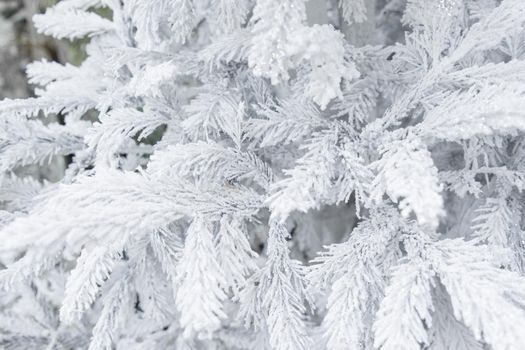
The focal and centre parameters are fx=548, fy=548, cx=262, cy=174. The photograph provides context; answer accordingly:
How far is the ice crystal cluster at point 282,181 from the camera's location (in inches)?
36.5

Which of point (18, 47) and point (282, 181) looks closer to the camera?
point (282, 181)

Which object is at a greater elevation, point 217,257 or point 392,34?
point 392,34

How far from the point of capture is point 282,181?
3.30ft

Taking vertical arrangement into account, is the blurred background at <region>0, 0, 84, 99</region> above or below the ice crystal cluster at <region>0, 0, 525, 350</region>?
above

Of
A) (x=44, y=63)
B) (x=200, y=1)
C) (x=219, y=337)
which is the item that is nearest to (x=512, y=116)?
(x=200, y=1)

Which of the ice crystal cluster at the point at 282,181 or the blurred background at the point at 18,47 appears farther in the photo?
the blurred background at the point at 18,47

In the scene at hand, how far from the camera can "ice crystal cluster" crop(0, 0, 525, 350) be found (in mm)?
926

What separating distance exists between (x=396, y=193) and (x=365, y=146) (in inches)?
13.5

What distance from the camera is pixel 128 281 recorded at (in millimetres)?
1493

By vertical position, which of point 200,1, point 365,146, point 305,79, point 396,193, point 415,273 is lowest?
point 415,273

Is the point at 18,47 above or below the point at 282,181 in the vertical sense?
above

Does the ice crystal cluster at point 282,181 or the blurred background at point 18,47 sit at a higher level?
the blurred background at point 18,47

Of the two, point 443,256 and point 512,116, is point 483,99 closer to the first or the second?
point 512,116

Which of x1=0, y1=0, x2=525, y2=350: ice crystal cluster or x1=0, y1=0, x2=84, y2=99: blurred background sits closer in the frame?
x1=0, y1=0, x2=525, y2=350: ice crystal cluster
